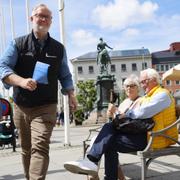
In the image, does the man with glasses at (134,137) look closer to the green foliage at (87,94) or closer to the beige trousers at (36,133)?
the beige trousers at (36,133)

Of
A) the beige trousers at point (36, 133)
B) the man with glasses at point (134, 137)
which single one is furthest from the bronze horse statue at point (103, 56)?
the beige trousers at point (36, 133)

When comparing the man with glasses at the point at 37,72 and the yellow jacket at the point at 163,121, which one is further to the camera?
the yellow jacket at the point at 163,121

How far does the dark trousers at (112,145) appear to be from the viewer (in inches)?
187

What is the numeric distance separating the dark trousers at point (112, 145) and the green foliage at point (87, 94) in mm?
71488

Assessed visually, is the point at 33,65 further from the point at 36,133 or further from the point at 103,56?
the point at 103,56

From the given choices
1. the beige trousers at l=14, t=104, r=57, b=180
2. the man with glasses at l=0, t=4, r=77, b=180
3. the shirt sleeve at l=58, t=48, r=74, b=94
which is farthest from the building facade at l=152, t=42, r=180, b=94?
the man with glasses at l=0, t=4, r=77, b=180

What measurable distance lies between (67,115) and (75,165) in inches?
290

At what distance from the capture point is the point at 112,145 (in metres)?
4.81

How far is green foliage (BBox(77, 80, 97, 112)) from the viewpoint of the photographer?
254 ft

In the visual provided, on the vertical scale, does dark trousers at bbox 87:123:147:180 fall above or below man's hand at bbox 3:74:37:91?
below

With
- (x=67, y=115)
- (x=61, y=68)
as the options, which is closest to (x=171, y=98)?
(x=61, y=68)

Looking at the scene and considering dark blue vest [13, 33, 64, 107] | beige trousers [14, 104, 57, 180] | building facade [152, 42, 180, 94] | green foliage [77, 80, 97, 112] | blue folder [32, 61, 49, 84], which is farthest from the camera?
building facade [152, 42, 180, 94]

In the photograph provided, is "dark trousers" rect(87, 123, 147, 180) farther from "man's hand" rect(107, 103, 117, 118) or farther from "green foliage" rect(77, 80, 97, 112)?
"green foliage" rect(77, 80, 97, 112)

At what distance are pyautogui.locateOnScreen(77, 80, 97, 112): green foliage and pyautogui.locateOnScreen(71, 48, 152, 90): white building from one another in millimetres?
25246
